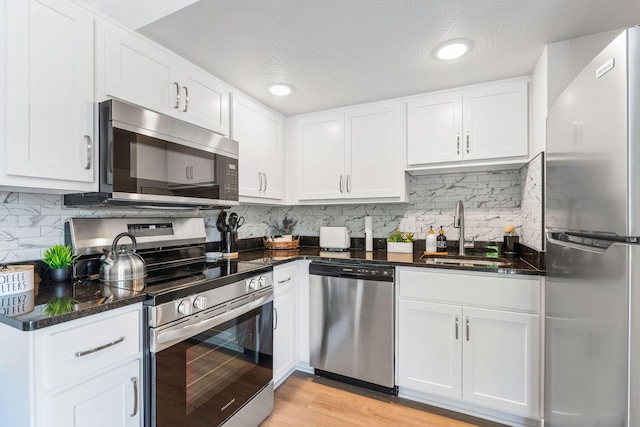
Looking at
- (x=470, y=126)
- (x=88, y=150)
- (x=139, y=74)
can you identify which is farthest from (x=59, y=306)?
(x=470, y=126)

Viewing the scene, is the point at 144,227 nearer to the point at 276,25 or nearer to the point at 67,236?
the point at 67,236

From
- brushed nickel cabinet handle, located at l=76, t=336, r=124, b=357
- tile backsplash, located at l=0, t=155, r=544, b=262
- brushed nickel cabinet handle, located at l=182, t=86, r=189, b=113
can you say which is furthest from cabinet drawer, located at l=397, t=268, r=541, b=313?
brushed nickel cabinet handle, located at l=182, t=86, r=189, b=113

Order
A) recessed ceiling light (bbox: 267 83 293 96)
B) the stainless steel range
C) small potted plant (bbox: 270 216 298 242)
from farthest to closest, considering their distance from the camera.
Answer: small potted plant (bbox: 270 216 298 242) < recessed ceiling light (bbox: 267 83 293 96) < the stainless steel range

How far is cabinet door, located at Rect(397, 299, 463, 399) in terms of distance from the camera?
75.8 inches

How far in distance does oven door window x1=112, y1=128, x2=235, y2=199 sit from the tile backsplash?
15.5 inches

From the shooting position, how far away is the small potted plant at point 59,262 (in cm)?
143

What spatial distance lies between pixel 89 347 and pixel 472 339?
1981 millimetres

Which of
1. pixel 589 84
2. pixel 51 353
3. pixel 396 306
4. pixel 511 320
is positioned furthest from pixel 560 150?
pixel 51 353

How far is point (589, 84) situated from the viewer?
3.14 ft

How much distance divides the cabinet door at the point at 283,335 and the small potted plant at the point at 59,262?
1.16 metres

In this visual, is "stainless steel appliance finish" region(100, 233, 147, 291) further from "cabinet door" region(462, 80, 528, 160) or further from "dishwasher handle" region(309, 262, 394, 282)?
"cabinet door" region(462, 80, 528, 160)

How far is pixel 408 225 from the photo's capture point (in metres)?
2.75

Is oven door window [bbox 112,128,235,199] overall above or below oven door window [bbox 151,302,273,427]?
above


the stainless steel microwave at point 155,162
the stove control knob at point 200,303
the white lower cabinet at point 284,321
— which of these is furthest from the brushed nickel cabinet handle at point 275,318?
the stainless steel microwave at point 155,162
